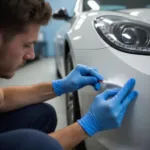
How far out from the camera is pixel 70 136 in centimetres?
85

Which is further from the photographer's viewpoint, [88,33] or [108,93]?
[88,33]

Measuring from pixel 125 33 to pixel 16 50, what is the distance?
447 mm

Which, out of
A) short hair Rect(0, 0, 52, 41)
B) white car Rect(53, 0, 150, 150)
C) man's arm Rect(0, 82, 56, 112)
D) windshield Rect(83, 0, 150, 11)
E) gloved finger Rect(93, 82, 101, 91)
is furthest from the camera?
windshield Rect(83, 0, 150, 11)

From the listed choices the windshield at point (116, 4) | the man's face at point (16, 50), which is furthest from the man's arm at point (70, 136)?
the windshield at point (116, 4)

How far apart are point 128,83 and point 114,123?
152mm

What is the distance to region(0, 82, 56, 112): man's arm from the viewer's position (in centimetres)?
112

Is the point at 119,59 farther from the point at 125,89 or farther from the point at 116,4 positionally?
the point at 116,4

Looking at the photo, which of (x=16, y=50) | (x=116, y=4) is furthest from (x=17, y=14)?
(x=116, y=4)

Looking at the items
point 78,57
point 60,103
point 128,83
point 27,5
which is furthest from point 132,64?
point 60,103

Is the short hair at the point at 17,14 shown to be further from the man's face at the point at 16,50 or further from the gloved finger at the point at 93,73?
the gloved finger at the point at 93,73

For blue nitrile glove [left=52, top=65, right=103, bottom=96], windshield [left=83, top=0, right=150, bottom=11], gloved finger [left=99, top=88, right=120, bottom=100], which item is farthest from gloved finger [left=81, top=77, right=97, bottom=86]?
windshield [left=83, top=0, right=150, bottom=11]

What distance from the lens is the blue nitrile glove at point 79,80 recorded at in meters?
0.99

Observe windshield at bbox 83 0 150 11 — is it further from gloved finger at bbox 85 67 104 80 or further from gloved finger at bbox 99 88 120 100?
gloved finger at bbox 99 88 120 100

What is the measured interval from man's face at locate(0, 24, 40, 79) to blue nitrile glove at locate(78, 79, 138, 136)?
32cm
